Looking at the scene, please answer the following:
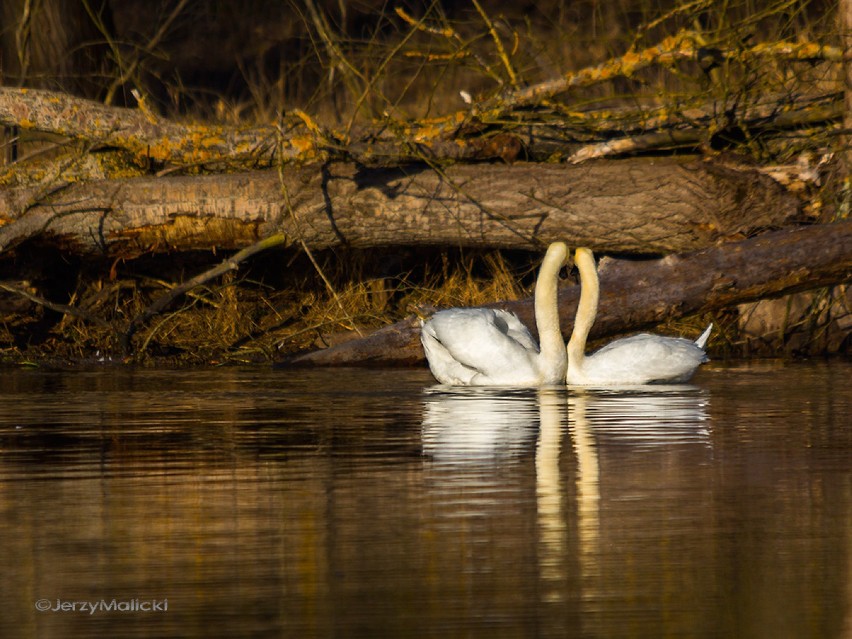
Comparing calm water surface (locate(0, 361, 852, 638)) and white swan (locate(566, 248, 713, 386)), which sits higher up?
white swan (locate(566, 248, 713, 386))

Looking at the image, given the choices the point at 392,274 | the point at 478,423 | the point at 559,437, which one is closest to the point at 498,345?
the point at 478,423

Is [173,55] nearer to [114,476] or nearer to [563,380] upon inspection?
[563,380]

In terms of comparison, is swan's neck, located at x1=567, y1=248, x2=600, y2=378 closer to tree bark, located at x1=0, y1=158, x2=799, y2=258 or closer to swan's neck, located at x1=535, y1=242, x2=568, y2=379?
swan's neck, located at x1=535, y1=242, x2=568, y2=379

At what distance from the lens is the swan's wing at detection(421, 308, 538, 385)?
1041 centimetres

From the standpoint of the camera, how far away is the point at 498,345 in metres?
10.4

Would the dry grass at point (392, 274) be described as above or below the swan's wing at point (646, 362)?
above

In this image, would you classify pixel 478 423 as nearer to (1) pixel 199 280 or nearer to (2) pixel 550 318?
(2) pixel 550 318

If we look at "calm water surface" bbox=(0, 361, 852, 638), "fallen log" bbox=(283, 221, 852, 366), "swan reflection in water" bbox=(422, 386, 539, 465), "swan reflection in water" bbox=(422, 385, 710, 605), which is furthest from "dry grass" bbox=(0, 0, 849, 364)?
"calm water surface" bbox=(0, 361, 852, 638)

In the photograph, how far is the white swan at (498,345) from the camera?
10.4 meters

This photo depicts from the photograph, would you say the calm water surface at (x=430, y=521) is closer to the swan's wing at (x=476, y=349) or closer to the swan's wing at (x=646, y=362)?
the swan's wing at (x=646, y=362)

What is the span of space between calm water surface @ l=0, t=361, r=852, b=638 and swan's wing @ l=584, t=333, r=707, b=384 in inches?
50.7

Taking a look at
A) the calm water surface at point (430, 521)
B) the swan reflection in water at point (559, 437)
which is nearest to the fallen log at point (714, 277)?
the swan reflection in water at point (559, 437)

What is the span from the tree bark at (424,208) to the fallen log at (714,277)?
632 mm

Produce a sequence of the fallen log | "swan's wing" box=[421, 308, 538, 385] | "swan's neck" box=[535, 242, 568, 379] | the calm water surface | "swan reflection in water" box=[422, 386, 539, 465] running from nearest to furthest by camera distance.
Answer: the calm water surface < "swan reflection in water" box=[422, 386, 539, 465] < "swan's wing" box=[421, 308, 538, 385] < "swan's neck" box=[535, 242, 568, 379] < the fallen log
